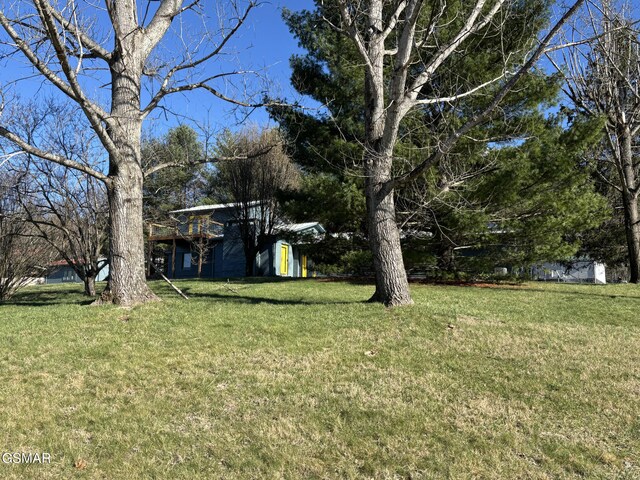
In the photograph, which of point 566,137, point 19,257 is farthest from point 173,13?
point 566,137

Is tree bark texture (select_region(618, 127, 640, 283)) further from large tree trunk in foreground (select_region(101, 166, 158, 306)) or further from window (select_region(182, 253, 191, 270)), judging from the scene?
window (select_region(182, 253, 191, 270))

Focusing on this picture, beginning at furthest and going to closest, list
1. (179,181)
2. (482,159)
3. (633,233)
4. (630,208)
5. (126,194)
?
1. (179,181)
2. (630,208)
3. (633,233)
4. (482,159)
5. (126,194)

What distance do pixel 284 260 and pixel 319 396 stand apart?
830 inches

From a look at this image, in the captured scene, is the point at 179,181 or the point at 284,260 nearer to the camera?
the point at 284,260

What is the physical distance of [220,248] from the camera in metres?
25.5

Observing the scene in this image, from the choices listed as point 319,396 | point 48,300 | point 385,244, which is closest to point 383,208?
point 385,244

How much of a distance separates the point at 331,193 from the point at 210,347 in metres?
7.96

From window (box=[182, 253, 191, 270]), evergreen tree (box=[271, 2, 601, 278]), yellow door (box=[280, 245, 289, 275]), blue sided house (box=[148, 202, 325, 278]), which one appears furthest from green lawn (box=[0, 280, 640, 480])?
window (box=[182, 253, 191, 270])

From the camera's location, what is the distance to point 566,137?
13258 millimetres

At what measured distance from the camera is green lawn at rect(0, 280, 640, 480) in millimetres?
3322

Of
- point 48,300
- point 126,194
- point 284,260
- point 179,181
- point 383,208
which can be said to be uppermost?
point 179,181

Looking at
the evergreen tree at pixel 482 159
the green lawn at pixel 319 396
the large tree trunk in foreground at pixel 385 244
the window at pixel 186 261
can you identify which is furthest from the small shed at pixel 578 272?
the green lawn at pixel 319 396

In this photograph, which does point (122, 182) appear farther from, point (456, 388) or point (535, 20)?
point (535, 20)

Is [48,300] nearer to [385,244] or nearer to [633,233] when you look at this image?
[385,244]
